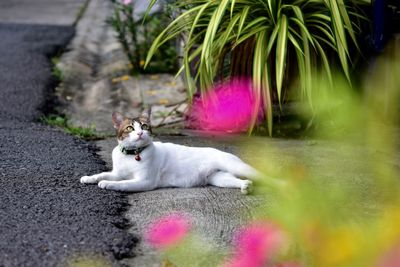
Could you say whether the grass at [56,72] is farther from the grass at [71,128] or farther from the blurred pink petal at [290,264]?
the blurred pink petal at [290,264]

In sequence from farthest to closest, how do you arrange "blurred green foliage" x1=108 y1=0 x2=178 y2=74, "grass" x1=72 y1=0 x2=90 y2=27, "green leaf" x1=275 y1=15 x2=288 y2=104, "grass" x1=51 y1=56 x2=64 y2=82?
"grass" x1=72 y1=0 x2=90 y2=27 → "blurred green foliage" x1=108 y1=0 x2=178 y2=74 → "grass" x1=51 y1=56 x2=64 y2=82 → "green leaf" x1=275 y1=15 x2=288 y2=104

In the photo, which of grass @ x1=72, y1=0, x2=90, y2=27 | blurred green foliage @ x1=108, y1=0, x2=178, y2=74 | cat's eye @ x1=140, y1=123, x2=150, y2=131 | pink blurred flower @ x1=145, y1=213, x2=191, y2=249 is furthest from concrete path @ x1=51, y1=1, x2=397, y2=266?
grass @ x1=72, y1=0, x2=90, y2=27

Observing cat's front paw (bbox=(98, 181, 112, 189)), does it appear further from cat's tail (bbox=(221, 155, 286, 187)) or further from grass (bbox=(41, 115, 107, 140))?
grass (bbox=(41, 115, 107, 140))

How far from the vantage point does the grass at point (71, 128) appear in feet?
15.7

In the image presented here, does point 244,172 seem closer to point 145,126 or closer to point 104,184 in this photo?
point 145,126

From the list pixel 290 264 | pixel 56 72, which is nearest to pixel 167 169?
pixel 290 264

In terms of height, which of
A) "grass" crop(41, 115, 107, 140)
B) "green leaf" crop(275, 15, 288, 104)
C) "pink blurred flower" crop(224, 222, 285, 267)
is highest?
"green leaf" crop(275, 15, 288, 104)

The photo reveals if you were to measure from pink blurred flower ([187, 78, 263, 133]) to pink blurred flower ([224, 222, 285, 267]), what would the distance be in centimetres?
194

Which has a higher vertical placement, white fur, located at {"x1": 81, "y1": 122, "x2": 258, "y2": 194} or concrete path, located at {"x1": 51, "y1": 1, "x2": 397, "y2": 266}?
white fur, located at {"x1": 81, "y1": 122, "x2": 258, "y2": 194}

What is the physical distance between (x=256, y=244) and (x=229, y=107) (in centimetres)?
229

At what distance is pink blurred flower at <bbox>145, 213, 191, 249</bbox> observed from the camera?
2.73m

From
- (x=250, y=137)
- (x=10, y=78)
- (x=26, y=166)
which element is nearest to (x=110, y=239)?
(x=26, y=166)

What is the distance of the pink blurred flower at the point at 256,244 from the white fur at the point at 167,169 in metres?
0.48

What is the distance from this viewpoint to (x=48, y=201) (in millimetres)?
3123
